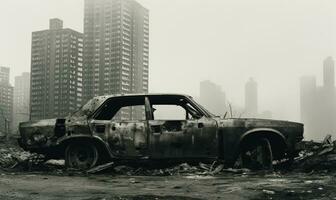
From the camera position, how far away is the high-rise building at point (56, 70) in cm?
7656

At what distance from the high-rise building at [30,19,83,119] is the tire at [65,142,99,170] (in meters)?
67.5

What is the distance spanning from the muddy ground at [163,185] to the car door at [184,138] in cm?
36

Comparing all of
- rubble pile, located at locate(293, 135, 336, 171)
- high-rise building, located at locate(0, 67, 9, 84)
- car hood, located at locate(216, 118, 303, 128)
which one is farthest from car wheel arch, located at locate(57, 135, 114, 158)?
high-rise building, located at locate(0, 67, 9, 84)

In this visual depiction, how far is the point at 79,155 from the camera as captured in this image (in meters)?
7.79

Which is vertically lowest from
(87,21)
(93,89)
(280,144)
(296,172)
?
(296,172)

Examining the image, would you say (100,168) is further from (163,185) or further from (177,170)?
(163,185)

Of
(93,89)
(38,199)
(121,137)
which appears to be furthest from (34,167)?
(93,89)

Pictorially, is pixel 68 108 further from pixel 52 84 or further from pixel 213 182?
pixel 213 182

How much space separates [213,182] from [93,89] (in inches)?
2979

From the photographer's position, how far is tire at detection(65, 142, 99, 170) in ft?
25.3

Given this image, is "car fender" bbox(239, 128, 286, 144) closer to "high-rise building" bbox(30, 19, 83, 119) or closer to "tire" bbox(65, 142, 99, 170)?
"tire" bbox(65, 142, 99, 170)

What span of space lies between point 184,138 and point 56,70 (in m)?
79.3

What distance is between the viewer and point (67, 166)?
7762 mm

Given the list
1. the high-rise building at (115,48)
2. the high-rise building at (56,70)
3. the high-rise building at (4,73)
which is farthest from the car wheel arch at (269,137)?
the high-rise building at (4,73)
